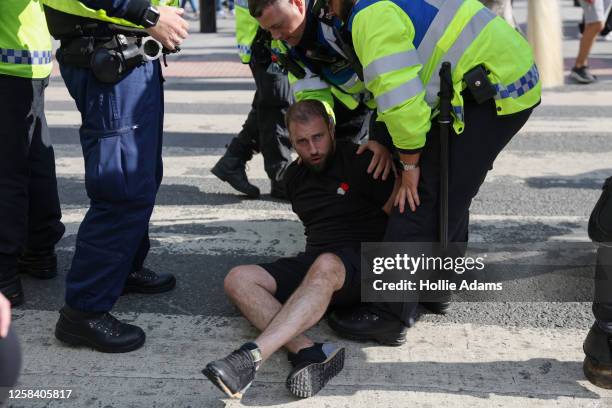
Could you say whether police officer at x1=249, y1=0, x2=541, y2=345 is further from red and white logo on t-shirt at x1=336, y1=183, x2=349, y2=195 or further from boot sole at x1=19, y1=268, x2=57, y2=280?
boot sole at x1=19, y1=268, x2=57, y2=280

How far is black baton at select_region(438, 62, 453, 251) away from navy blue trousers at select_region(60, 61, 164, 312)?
1141 mm

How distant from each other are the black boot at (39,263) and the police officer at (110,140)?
0.76m

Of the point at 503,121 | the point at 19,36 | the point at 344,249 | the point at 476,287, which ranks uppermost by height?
the point at 19,36

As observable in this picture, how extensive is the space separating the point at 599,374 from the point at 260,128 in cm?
291

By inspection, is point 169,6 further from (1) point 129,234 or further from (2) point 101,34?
(1) point 129,234

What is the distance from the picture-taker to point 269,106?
5.31 metres

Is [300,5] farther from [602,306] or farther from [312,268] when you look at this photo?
[602,306]

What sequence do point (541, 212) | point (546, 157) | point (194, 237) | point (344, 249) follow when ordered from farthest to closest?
point (546, 157)
point (541, 212)
point (194, 237)
point (344, 249)

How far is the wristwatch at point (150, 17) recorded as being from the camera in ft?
10.4

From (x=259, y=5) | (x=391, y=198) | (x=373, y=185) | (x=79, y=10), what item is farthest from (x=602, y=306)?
(x=79, y=10)

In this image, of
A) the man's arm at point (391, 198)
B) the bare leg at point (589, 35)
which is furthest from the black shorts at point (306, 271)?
the bare leg at point (589, 35)

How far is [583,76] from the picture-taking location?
364 inches

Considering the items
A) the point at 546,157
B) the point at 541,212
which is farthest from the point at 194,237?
the point at 546,157

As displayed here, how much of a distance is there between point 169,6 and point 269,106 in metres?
1.98
